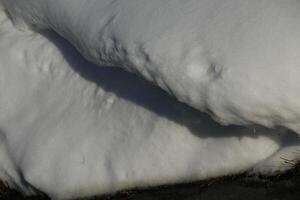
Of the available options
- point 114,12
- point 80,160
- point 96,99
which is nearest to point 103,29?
point 114,12

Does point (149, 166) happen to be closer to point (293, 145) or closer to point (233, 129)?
point (233, 129)

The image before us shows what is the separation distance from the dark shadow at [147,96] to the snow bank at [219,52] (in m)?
0.39

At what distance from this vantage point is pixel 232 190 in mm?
3180

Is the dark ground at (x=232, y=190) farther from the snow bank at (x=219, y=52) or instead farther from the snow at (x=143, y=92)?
the snow bank at (x=219, y=52)

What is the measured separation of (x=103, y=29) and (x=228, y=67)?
0.87m

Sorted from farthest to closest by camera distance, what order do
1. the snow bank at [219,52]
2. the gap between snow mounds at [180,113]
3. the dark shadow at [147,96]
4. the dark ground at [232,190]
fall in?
1. the dark shadow at [147,96]
2. the gap between snow mounds at [180,113]
3. the dark ground at [232,190]
4. the snow bank at [219,52]

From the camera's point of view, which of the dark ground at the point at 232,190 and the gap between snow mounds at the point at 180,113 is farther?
the gap between snow mounds at the point at 180,113

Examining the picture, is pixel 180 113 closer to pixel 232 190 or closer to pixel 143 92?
pixel 143 92

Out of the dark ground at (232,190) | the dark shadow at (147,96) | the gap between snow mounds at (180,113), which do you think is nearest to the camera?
the dark ground at (232,190)

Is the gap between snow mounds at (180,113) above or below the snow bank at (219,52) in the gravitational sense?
below

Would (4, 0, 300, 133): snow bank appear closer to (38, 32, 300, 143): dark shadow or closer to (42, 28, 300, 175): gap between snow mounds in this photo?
(42, 28, 300, 175): gap between snow mounds

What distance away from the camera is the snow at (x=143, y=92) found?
2861mm

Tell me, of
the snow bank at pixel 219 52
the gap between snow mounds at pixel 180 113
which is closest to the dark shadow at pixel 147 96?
the gap between snow mounds at pixel 180 113

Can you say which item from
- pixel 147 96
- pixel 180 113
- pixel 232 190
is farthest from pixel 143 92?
pixel 232 190
